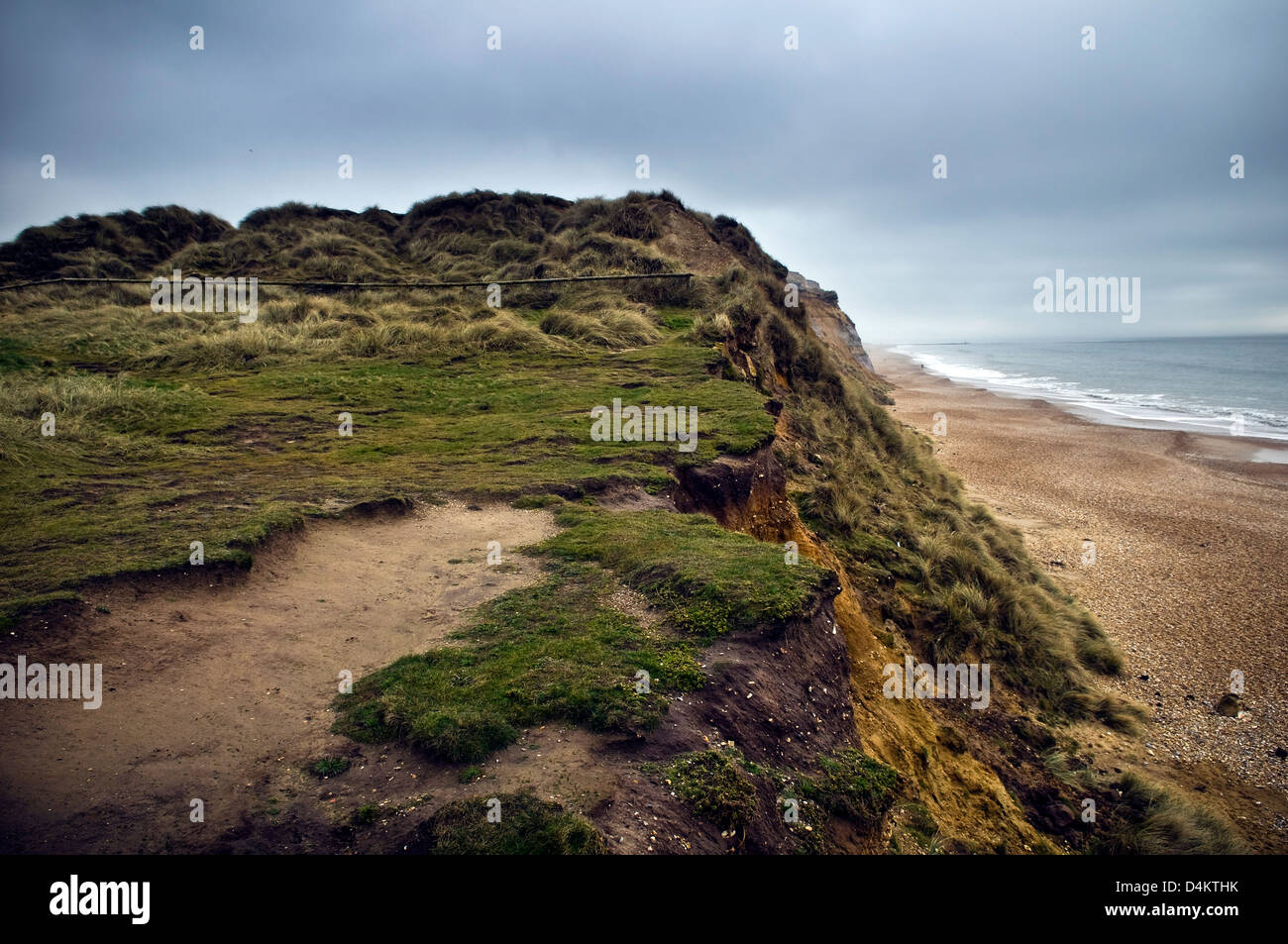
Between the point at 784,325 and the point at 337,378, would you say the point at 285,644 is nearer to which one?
the point at 337,378

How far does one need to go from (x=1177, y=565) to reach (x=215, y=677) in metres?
19.8

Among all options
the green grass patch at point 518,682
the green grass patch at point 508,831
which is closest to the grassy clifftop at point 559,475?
the green grass patch at point 518,682

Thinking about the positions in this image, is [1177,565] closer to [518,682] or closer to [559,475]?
[559,475]

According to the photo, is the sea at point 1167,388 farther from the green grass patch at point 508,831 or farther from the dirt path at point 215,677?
the green grass patch at point 508,831

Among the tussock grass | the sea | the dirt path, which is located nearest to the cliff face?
the sea

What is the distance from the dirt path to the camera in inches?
136

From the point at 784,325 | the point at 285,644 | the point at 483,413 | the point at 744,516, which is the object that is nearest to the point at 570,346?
the point at 483,413

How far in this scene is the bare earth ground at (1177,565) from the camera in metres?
9.24

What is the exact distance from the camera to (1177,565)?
15.8 meters

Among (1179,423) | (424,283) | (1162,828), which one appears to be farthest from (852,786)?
(1179,423)

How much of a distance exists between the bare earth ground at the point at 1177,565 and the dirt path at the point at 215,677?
32.8ft

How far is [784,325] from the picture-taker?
20.0m

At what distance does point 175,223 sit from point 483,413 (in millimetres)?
26537
